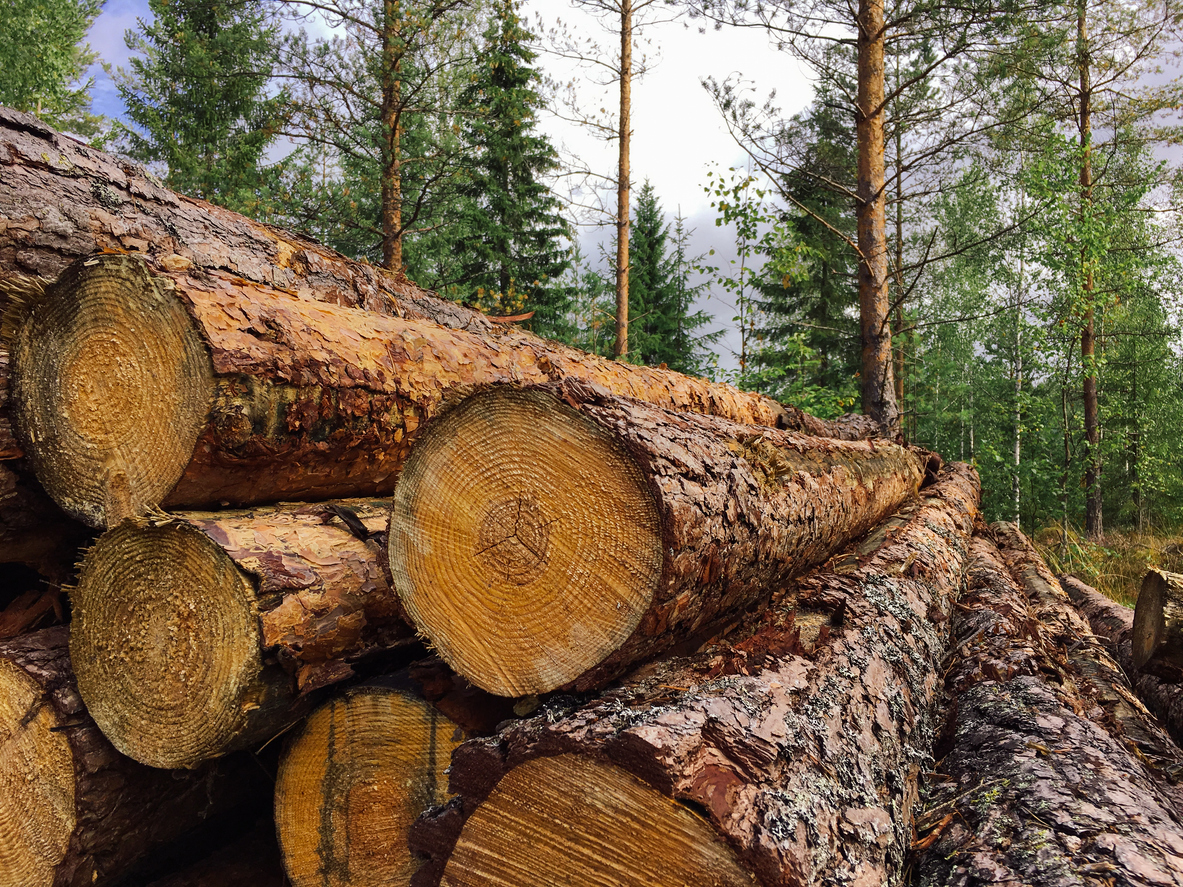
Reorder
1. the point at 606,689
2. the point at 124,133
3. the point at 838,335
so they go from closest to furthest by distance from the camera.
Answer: the point at 606,689
the point at 124,133
the point at 838,335

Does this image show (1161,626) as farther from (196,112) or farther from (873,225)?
(196,112)

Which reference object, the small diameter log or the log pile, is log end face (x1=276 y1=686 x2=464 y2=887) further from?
the small diameter log

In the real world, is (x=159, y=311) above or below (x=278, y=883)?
above

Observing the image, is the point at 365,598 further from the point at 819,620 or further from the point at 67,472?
the point at 819,620

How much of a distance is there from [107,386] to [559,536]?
175 centimetres

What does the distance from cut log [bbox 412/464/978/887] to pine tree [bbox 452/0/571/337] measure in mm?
12122

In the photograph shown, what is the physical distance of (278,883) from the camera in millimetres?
2322

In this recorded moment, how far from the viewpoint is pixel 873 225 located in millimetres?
7605

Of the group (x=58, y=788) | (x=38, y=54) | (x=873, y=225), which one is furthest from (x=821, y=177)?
(x=38, y=54)

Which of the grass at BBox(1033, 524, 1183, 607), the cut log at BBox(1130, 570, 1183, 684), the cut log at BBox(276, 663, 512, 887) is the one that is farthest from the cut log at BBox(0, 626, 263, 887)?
the grass at BBox(1033, 524, 1183, 607)

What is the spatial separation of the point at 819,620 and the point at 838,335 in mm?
16996

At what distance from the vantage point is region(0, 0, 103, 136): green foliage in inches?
693

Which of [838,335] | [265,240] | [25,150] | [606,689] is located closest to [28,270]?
[25,150]

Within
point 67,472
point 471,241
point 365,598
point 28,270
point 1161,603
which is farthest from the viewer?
point 471,241
